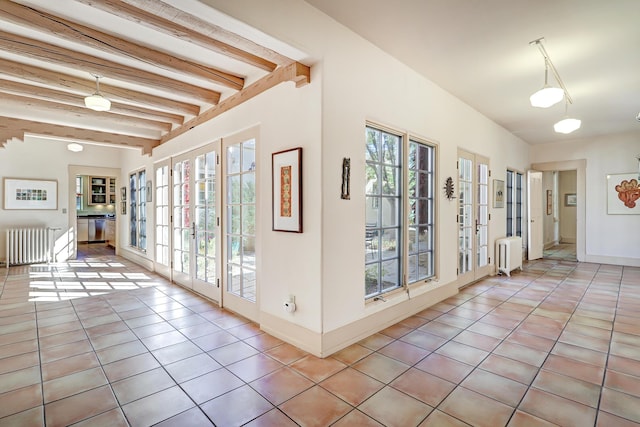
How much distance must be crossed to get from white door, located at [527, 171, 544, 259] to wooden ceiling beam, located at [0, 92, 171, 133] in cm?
774

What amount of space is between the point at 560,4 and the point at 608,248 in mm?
6739

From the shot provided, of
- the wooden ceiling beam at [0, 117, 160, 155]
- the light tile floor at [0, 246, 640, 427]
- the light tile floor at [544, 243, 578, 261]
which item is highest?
the wooden ceiling beam at [0, 117, 160, 155]

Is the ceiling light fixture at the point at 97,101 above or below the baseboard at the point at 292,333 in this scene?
above

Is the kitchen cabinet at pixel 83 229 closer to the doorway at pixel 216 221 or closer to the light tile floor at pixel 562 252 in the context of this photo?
the doorway at pixel 216 221

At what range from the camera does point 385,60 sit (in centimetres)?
320

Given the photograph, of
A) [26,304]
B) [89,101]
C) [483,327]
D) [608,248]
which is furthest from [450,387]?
[608,248]

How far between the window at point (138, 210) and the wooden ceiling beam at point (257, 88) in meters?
2.15

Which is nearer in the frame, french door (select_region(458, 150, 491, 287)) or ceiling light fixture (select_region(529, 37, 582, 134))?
ceiling light fixture (select_region(529, 37, 582, 134))

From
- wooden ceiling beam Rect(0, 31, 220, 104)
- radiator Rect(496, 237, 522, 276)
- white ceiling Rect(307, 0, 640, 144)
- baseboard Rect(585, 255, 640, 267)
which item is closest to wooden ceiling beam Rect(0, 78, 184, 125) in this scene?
wooden ceiling beam Rect(0, 31, 220, 104)

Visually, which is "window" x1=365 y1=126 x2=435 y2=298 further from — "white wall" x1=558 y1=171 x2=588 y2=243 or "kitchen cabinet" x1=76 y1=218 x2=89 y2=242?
"kitchen cabinet" x1=76 y1=218 x2=89 y2=242

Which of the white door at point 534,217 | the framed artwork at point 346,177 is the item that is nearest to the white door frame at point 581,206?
the white door at point 534,217

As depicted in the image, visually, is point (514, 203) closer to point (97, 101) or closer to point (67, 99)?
point (97, 101)

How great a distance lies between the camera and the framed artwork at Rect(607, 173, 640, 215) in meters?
6.54

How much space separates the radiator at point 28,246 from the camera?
21.3 ft
